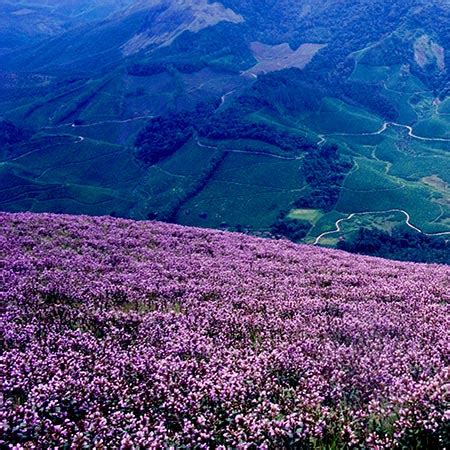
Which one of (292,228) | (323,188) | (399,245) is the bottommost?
(323,188)

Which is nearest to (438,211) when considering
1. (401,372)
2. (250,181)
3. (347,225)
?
(347,225)

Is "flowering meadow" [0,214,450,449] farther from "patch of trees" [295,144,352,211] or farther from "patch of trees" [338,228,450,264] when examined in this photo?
"patch of trees" [295,144,352,211]

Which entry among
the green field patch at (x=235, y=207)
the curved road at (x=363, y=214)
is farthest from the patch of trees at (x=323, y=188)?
the curved road at (x=363, y=214)

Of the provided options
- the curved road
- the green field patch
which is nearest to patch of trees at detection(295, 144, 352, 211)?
the green field patch

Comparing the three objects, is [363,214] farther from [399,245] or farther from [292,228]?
[399,245]

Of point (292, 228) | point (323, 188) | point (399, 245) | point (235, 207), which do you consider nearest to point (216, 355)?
point (399, 245)

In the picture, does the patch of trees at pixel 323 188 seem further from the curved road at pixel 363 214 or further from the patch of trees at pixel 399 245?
the patch of trees at pixel 399 245
